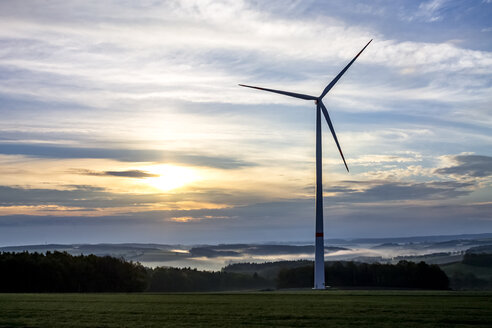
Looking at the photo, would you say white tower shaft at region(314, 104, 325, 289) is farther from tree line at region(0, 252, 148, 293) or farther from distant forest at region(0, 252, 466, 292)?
tree line at region(0, 252, 148, 293)

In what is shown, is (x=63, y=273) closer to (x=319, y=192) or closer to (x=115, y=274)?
(x=115, y=274)

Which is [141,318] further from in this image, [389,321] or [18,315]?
[389,321]

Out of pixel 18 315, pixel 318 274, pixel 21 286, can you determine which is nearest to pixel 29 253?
pixel 21 286

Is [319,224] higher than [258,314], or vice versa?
[319,224]

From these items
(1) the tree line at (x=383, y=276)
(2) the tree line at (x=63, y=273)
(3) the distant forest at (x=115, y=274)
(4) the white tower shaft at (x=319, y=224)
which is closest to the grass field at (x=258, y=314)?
(4) the white tower shaft at (x=319, y=224)

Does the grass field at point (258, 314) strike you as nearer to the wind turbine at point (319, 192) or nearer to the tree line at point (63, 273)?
the wind turbine at point (319, 192)

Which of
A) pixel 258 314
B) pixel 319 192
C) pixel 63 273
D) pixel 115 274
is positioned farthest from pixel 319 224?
pixel 115 274

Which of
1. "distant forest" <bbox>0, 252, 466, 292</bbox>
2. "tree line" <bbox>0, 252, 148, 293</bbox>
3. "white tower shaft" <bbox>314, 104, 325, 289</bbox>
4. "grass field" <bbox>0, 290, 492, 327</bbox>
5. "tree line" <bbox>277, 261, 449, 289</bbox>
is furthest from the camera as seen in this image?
"tree line" <bbox>277, 261, 449, 289</bbox>

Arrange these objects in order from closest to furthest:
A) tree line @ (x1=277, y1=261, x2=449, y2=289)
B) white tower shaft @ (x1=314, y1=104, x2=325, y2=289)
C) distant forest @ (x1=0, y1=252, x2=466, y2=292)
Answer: white tower shaft @ (x1=314, y1=104, x2=325, y2=289), distant forest @ (x1=0, y1=252, x2=466, y2=292), tree line @ (x1=277, y1=261, x2=449, y2=289)

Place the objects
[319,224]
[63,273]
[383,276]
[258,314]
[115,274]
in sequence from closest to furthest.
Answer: [258,314], [319,224], [63,273], [115,274], [383,276]

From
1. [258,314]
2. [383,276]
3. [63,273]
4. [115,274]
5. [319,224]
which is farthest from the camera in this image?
[383,276]

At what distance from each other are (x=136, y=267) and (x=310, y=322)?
82.7 meters

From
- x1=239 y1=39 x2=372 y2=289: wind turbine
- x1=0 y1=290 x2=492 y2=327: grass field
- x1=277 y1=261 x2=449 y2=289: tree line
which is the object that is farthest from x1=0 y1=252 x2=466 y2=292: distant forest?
x1=0 y1=290 x2=492 y2=327: grass field

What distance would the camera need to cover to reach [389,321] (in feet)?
98.8
